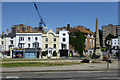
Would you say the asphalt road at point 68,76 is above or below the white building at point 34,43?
below

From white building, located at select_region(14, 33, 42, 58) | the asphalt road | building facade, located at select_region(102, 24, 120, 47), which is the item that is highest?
building facade, located at select_region(102, 24, 120, 47)

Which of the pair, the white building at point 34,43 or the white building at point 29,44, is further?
the white building at point 34,43

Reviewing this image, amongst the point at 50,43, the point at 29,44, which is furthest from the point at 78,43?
the point at 29,44

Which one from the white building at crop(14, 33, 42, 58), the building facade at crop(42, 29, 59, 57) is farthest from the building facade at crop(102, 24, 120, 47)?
the white building at crop(14, 33, 42, 58)

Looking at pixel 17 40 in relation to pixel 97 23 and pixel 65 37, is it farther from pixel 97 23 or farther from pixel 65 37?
pixel 97 23

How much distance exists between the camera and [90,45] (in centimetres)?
7125

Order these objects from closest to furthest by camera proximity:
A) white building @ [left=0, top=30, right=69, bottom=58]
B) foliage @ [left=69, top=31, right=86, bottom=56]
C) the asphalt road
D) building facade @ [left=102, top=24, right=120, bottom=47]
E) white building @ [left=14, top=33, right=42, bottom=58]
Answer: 1. the asphalt road
2. white building @ [left=14, top=33, right=42, bottom=58]
3. white building @ [left=0, top=30, right=69, bottom=58]
4. foliage @ [left=69, top=31, right=86, bottom=56]
5. building facade @ [left=102, top=24, right=120, bottom=47]

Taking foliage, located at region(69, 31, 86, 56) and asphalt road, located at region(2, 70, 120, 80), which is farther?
foliage, located at region(69, 31, 86, 56)

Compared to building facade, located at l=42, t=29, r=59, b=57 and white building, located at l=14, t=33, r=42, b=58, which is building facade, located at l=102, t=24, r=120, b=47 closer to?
building facade, located at l=42, t=29, r=59, b=57

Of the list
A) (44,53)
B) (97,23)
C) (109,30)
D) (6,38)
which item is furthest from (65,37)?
(109,30)

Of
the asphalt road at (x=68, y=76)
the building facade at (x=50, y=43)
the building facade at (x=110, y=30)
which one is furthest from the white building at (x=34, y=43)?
the building facade at (x=110, y=30)

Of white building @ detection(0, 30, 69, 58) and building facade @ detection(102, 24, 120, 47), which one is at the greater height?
building facade @ detection(102, 24, 120, 47)

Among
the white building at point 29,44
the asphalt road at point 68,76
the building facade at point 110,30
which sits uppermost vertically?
the building facade at point 110,30

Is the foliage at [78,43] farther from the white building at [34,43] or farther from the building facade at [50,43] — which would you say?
the building facade at [50,43]
